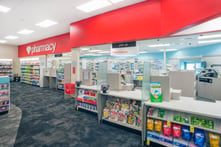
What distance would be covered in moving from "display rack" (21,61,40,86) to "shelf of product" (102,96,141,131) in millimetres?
8472

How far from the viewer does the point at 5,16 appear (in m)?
4.95

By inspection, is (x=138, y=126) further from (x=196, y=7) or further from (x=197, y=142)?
(x=196, y=7)

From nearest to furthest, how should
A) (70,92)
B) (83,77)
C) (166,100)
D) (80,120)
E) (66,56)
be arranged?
(166,100)
(80,120)
(83,77)
(70,92)
(66,56)

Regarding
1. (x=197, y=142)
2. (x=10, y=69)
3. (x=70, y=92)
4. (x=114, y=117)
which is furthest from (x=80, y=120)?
(x=10, y=69)

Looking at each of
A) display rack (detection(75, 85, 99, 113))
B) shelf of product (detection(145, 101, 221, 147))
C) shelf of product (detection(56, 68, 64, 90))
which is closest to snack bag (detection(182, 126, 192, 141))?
shelf of product (detection(145, 101, 221, 147))

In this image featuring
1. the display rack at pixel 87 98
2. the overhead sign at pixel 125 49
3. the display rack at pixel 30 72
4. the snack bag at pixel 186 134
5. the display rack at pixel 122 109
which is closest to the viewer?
the snack bag at pixel 186 134

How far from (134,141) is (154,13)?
3.57 meters

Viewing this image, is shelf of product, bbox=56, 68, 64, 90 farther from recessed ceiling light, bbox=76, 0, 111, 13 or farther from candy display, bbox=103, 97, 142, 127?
candy display, bbox=103, 97, 142, 127

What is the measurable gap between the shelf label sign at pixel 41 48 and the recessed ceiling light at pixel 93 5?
465 centimetres

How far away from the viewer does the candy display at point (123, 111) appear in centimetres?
290

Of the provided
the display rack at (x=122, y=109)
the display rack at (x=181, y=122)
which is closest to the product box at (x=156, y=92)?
the display rack at (x=181, y=122)

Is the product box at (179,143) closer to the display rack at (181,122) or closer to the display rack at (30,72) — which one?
the display rack at (181,122)

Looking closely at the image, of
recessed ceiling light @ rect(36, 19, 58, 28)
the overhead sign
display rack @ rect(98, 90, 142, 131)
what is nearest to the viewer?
display rack @ rect(98, 90, 142, 131)

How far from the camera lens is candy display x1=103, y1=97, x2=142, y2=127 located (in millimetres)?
2896
